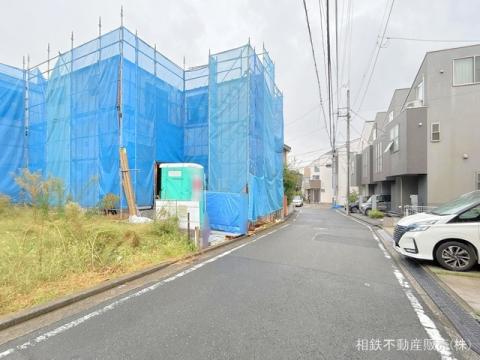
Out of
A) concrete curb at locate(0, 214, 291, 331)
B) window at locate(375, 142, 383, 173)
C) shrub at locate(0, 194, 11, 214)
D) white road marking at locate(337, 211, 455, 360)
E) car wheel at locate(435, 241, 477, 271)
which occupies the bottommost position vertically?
white road marking at locate(337, 211, 455, 360)

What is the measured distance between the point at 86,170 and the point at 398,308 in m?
12.8

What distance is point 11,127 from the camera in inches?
559

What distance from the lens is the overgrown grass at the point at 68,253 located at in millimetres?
3707

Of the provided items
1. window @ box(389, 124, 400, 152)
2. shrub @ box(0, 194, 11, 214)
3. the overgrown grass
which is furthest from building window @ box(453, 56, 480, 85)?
shrub @ box(0, 194, 11, 214)

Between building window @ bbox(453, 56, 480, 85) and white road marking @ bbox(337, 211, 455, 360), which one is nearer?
white road marking @ bbox(337, 211, 455, 360)

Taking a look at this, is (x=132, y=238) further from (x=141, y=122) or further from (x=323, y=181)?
(x=323, y=181)

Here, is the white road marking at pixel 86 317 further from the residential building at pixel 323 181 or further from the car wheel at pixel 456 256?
the residential building at pixel 323 181

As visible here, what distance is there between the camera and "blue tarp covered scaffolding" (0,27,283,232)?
1098 centimetres

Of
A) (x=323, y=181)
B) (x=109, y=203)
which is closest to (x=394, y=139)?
(x=109, y=203)

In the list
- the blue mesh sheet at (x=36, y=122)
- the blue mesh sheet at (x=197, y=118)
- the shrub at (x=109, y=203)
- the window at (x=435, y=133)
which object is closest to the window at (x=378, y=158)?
the window at (x=435, y=133)

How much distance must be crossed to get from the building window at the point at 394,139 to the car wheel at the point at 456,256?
1206cm

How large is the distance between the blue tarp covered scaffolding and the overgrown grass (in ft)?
11.0

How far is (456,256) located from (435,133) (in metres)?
11.2

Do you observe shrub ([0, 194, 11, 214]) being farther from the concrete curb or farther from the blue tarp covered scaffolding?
the concrete curb
